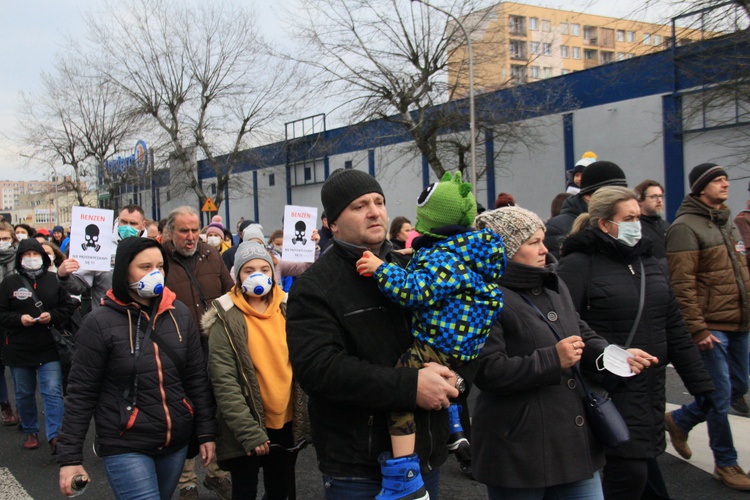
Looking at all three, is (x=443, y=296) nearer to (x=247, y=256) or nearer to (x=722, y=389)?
(x=247, y=256)

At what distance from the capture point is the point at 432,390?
2230mm

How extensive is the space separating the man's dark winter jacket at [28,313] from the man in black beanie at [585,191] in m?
4.59

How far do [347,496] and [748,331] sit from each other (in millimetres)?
3960

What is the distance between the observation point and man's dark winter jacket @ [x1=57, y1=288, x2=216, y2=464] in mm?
3383

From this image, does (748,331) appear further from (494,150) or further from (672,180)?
(494,150)

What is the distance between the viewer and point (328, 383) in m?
2.28

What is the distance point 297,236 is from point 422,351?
657 centimetres

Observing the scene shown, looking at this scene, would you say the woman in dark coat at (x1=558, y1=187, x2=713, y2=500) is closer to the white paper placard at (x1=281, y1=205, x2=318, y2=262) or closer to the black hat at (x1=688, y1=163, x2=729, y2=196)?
the black hat at (x1=688, y1=163, x2=729, y2=196)

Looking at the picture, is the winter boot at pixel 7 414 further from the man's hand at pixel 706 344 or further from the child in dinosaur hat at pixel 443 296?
the man's hand at pixel 706 344

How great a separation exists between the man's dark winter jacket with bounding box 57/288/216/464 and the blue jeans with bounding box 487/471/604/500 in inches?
63.5

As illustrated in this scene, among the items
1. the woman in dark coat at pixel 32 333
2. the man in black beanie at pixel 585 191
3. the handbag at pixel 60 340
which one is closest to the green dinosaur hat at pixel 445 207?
the man in black beanie at pixel 585 191

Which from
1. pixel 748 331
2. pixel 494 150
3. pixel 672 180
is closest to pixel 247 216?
pixel 494 150

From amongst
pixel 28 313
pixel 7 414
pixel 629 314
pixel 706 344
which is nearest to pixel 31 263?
pixel 28 313

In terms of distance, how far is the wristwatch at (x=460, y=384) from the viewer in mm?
2348
